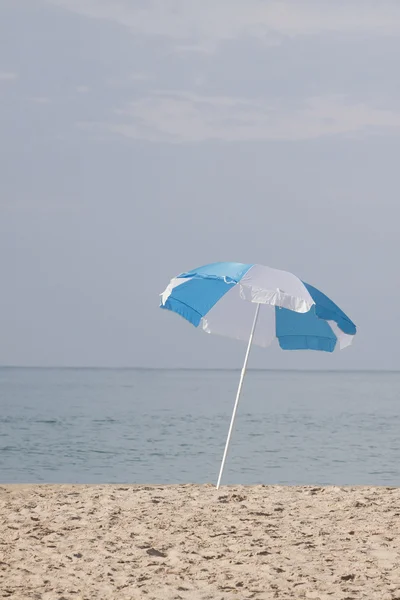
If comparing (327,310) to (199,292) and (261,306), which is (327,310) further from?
(199,292)

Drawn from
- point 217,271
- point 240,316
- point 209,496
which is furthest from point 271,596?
point 240,316

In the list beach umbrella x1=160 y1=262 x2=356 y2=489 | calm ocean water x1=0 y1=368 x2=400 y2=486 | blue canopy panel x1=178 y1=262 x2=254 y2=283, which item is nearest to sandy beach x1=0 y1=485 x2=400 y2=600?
beach umbrella x1=160 y1=262 x2=356 y2=489

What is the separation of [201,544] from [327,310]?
2.93 meters

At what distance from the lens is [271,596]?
573cm

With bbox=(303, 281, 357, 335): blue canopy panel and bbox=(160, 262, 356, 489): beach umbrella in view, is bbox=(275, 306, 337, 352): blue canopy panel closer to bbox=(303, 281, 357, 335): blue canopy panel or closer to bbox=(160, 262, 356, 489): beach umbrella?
bbox=(160, 262, 356, 489): beach umbrella

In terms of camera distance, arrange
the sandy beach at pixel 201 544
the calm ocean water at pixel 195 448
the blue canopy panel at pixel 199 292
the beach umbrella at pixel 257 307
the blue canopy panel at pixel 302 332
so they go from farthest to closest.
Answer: the calm ocean water at pixel 195 448, the blue canopy panel at pixel 302 332, the blue canopy panel at pixel 199 292, the beach umbrella at pixel 257 307, the sandy beach at pixel 201 544

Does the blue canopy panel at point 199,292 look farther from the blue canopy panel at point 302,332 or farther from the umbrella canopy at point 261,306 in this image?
the blue canopy panel at point 302,332

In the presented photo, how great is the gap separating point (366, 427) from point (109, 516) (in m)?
23.4

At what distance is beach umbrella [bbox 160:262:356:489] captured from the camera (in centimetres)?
862

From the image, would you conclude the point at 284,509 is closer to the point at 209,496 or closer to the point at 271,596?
the point at 209,496

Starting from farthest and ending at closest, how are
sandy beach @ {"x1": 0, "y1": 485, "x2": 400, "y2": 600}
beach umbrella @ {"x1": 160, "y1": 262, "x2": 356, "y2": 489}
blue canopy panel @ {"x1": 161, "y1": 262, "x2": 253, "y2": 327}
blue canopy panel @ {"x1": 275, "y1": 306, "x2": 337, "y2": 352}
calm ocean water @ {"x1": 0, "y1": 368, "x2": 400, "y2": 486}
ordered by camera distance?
calm ocean water @ {"x1": 0, "y1": 368, "x2": 400, "y2": 486} < blue canopy panel @ {"x1": 275, "y1": 306, "x2": 337, "y2": 352} < blue canopy panel @ {"x1": 161, "y1": 262, "x2": 253, "y2": 327} < beach umbrella @ {"x1": 160, "y1": 262, "x2": 356, "y2": 489} < sandy beach @ {"x1": 0, "y1": 485, "x2": 400, "y2": 600}

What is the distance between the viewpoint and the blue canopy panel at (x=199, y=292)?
8.87m

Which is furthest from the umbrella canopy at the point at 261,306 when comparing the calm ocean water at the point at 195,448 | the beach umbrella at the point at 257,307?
the calm ocean water at the point at 195,448

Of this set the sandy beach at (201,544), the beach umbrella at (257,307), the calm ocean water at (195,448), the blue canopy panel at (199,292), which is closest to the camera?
the sandy beach at (201,544)
